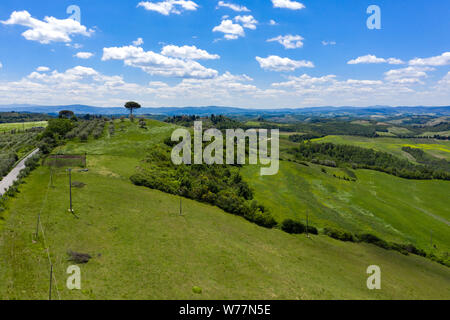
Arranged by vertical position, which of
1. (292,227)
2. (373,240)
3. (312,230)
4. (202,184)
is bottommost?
(373,240)

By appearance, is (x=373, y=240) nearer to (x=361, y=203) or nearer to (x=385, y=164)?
(x=361, y=203)

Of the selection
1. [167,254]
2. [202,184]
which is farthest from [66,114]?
[167,254]

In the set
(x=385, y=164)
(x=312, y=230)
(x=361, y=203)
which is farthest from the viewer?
(x=385, y=164)

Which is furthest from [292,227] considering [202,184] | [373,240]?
[202,184]

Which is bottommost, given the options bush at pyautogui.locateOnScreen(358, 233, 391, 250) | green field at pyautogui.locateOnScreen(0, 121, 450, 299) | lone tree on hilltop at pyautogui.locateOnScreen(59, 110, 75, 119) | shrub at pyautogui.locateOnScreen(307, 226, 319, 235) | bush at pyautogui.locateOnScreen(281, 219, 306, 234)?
bush at pyautogui.locateOnScreen(358, 233, 391, 250)

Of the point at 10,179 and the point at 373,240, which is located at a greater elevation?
the point at 10,179

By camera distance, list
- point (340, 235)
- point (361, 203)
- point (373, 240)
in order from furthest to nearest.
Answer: point (361, 203) → point (373, 240) → point (340, 235)

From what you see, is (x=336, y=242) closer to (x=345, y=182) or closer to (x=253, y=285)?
(x=253, y=285)

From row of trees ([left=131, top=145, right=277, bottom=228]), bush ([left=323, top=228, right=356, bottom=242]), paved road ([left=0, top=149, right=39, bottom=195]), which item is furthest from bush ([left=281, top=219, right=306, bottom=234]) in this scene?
paved road ([left=0, top=149, right=39, bottom=195])

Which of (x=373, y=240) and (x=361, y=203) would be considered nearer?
(x=373, y=240)

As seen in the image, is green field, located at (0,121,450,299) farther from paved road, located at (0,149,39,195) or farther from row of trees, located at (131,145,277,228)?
row of trees, located at (131,145,277,228)
